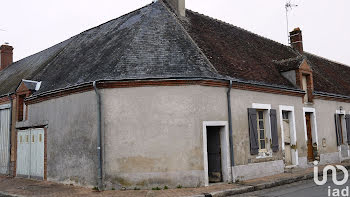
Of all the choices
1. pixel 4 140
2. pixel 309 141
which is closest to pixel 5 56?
pixel 4 140

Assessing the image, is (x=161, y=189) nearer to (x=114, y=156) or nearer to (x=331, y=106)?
(x=114, y=156)

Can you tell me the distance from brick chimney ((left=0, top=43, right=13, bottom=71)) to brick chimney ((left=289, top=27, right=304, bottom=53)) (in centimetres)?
1944

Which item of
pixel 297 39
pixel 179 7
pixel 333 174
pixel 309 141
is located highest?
pixel 297 39

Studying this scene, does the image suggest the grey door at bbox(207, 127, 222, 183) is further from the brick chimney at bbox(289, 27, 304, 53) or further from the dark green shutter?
the brick chimney at bbox(289, 27, 304, 53)

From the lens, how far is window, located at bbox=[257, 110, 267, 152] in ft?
39.9

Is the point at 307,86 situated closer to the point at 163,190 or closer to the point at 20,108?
the point at 163,190

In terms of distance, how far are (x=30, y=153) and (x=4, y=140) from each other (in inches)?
102

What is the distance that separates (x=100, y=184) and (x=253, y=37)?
38.6 feet

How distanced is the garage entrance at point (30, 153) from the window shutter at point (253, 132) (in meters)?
8.06

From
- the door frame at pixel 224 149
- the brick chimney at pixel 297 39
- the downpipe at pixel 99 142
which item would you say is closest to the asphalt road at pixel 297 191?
the door frame at pixel 224 149

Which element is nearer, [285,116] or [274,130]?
[274,130]

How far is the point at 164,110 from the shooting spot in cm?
998

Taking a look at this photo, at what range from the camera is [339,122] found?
17.2 m

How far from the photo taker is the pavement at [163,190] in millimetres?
8906
